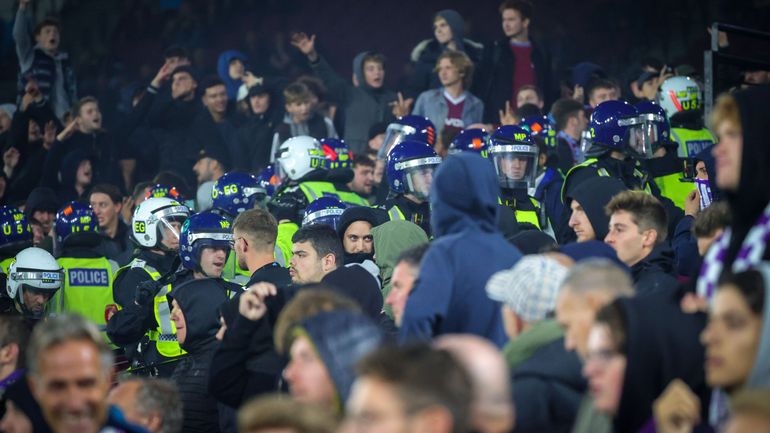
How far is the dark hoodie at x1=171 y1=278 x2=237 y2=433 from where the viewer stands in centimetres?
873

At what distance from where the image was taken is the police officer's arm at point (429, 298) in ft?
19.8

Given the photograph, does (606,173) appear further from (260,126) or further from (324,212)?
(260,126)

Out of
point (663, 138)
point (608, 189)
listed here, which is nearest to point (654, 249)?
point (608, 189)

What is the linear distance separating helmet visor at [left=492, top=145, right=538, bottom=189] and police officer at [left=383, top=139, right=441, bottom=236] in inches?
25.2

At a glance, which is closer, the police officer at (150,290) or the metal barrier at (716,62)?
the police officer at (150,290)

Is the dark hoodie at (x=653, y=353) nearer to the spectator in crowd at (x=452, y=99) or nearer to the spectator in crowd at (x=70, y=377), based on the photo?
the spectator in crowd at (x=70, y=377)

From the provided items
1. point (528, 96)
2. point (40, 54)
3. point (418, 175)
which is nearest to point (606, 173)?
point (418, 175)

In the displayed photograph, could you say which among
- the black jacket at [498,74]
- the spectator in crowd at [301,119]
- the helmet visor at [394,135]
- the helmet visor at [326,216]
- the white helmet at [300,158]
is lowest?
the helmet visor at [326,216]

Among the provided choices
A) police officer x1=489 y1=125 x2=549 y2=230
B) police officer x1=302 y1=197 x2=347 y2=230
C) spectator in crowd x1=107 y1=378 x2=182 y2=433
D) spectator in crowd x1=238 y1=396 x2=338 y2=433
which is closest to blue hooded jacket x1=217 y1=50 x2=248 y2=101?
police officer x1=302 y1=197 x2=347 y2=230

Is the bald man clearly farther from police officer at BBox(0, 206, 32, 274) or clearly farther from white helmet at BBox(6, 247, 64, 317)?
police officer at BBox(0, 206, 32, 274)

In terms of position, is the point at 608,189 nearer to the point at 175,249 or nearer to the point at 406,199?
the point at 406,199

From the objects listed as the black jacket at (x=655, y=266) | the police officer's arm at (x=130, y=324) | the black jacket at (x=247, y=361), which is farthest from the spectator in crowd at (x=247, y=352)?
the police officer's arm at (x=130, y=324)

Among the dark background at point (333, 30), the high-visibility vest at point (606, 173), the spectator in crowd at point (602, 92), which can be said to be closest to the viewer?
the high-visibility vest at point (606, 173)

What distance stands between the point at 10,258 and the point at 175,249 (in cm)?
207
